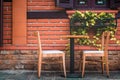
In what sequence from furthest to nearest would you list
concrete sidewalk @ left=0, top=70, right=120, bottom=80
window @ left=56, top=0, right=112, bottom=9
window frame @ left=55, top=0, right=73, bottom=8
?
window @ left=56, top=0, right=112, bottom=9, window frame @ left=55, top=0, right=73, bottom=8, concrete sidewalk @ left=0, top=70, right=120, bottom=80

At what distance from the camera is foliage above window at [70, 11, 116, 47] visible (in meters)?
6.87

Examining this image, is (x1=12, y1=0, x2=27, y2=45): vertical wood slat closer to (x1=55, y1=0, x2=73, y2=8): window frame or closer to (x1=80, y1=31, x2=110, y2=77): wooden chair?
(x1=55, y1=0, x2=73, y2=8): window frame

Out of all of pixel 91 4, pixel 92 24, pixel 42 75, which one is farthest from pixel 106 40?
pixel 42 75

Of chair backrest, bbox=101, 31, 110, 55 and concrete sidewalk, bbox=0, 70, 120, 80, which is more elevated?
chair backrest, bbox=101, 31, 110, 55

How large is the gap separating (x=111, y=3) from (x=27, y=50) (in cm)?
218

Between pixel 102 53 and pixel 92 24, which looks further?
pixel 92 24

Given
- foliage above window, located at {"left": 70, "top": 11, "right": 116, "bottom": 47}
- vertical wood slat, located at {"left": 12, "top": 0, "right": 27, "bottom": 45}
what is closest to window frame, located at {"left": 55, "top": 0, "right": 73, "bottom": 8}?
foliage above window, located at {"left": 70, "top": 11, "right": 116, "bottom": 47}

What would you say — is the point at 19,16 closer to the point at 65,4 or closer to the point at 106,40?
the point at 65,4

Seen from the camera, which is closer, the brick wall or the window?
the brick wall

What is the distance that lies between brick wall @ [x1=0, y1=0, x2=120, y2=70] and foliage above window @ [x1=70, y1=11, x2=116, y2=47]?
0.15 metres

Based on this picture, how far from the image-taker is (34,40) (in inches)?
275

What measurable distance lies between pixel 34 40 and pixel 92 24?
53.5 inches

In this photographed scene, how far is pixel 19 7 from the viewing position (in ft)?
22.7

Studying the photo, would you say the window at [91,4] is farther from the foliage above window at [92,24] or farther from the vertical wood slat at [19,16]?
the vertical wood slat at [19,16]
